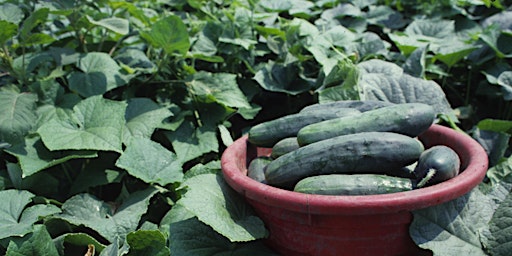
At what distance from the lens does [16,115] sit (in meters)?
2.29

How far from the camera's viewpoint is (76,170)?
2451 mm

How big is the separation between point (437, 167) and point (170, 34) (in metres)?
1.39

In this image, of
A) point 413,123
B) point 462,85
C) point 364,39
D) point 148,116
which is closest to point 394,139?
point 413,123

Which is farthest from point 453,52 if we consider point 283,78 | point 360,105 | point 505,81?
point 360,105

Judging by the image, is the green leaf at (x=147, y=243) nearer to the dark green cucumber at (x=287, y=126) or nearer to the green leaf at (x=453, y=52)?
the dark green cucumber at (x=287, y=126)

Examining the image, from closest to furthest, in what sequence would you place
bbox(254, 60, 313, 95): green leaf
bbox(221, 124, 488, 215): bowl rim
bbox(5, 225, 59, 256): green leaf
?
bbox(221, 124, 488, 215): bowl rim, bbox(5, 225, 59, 256): green leaf, bbox(254, 60, 313, 95): green leaf

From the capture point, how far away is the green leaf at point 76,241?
1903mm

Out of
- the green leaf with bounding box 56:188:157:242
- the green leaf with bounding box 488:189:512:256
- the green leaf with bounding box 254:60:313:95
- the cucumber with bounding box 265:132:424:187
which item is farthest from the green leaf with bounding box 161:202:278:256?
the green leaf with bounding box 254:60:313:95

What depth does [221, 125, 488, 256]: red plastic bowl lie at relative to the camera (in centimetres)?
152

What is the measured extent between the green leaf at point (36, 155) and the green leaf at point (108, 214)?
0.55 ft

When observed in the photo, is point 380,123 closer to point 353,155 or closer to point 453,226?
point 353,155

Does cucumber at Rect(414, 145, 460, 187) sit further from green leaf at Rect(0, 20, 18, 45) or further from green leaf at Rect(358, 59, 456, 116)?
green leaf at Rect(0, 20, 18, 45)

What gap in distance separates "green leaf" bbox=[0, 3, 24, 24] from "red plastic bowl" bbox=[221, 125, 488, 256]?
138 cm

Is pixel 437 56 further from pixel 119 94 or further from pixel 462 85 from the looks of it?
pixel 119 94
